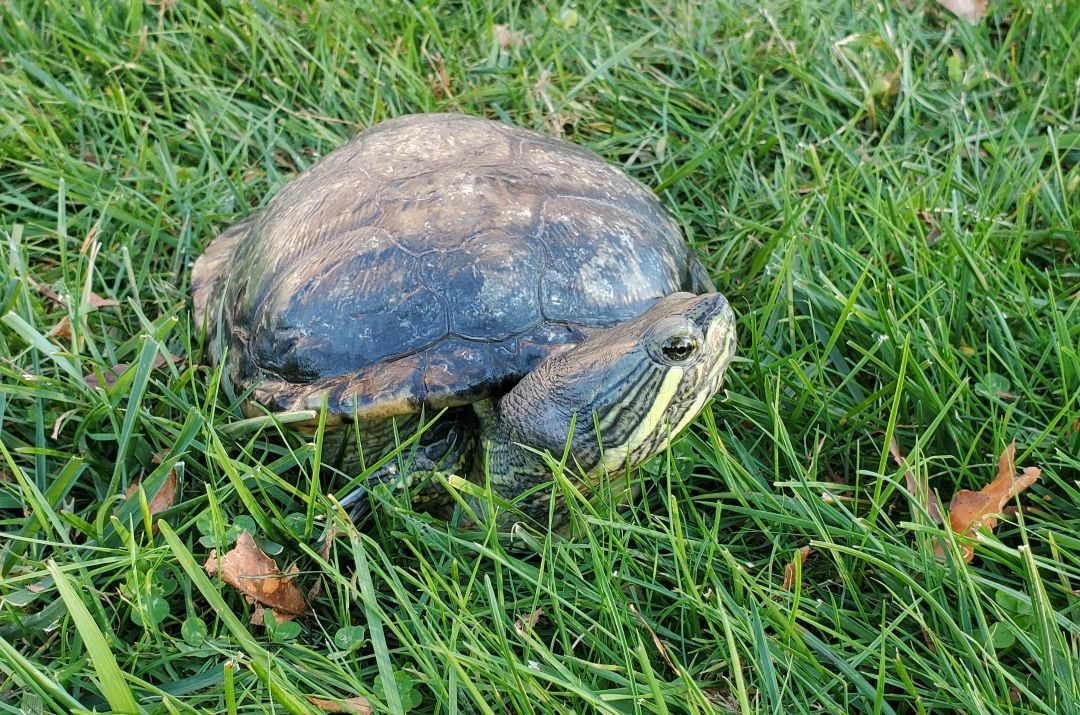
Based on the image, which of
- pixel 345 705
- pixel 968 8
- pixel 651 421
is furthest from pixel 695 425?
pixel 968 8

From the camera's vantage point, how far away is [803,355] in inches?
98.6

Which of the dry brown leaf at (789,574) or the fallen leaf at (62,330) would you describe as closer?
the dry brown leaf at (789,574)

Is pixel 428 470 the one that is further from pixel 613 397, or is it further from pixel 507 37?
pixel 507 37

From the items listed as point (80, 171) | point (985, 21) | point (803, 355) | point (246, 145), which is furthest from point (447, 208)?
point (985, 21)

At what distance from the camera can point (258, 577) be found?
1.96 metres

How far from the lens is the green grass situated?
182cm

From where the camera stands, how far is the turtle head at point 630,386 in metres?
1.91

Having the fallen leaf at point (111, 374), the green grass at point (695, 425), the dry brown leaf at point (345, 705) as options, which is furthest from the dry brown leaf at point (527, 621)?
the fallen leaf at point (111, 374)

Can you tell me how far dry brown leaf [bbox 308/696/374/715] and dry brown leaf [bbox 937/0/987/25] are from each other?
3.42 meters

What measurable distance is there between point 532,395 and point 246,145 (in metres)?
1.93

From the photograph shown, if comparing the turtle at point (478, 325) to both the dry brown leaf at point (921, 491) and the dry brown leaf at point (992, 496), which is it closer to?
the dry brown leaf at point (921, 491)

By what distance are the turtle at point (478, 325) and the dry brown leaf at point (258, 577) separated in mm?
229

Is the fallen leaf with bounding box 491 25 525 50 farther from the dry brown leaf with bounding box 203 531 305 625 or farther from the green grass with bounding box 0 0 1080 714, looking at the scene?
the dry brown leaf with bounding box 203 531 305 625

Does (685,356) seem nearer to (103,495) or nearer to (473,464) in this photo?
(473,464)
